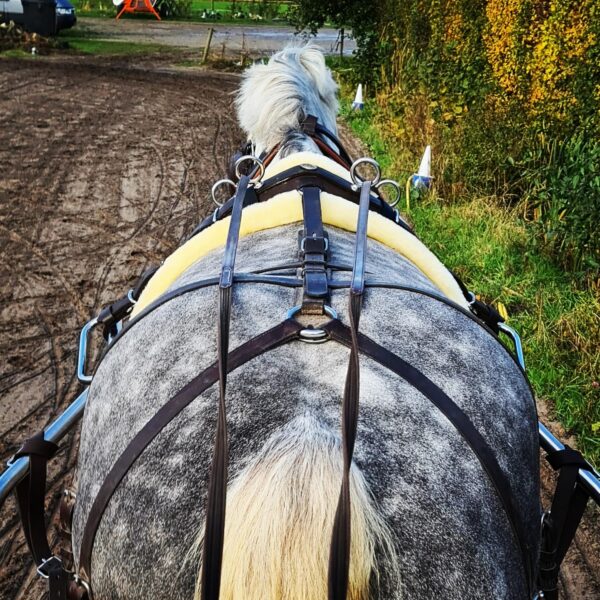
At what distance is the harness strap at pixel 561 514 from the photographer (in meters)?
2.28

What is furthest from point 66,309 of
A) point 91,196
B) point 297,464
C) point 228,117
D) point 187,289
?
point 228,117

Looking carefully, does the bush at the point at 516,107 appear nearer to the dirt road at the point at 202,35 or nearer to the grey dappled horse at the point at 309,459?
the grey dappled horse at the point at 309,459

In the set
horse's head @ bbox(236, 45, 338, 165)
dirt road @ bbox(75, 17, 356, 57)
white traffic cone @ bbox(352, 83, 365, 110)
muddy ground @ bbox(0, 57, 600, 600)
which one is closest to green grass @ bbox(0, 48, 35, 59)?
muddy ground @ bbox(0, 57, 600, 600)

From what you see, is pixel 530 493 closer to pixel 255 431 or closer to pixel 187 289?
pixel 255 431

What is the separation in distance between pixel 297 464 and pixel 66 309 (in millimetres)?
4612

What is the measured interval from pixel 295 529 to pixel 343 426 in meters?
0.22

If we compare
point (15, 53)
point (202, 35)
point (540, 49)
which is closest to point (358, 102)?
point (540, 49)

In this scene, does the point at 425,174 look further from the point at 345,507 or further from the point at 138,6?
the point at 138,6

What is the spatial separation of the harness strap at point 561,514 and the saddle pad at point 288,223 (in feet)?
2.12

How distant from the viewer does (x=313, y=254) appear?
205cm

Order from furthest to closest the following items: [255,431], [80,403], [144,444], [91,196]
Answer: [91,196] → [80,403] → [144,444] → [255,431]

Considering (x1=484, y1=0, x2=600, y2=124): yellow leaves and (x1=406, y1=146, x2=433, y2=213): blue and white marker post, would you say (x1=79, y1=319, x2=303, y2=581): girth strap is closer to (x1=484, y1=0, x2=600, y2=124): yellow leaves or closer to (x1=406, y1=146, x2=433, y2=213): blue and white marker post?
(x1=484, y1=0, x2=600, y2=124): yellow leaves

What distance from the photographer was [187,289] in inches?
81.6

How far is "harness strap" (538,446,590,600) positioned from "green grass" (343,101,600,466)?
1.74m
